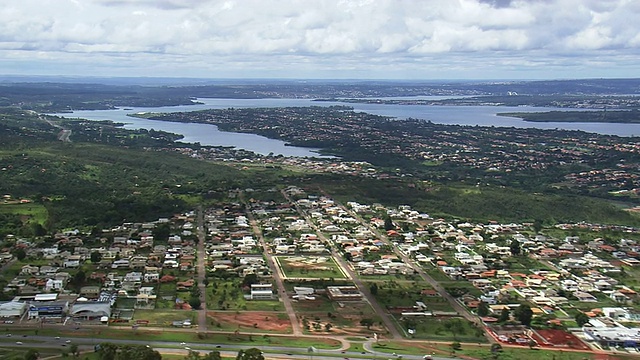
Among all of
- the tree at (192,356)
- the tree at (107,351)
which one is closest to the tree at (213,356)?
the tree at (192,356)

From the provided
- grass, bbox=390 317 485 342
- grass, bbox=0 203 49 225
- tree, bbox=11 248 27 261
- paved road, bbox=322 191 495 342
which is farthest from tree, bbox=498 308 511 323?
grass, bbox=0 203 49 225

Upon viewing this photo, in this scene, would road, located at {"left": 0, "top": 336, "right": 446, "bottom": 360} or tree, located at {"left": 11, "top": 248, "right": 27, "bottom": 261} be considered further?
tree, located at {"left": 11, "top": 248, "right": 27, "bottom": 261}

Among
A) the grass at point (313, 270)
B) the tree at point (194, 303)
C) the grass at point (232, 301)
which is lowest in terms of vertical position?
the grass at point (313, 270)

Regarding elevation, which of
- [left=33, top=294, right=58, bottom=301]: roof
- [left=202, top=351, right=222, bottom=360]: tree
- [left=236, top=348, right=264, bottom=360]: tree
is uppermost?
[left=236, top=348, right=264, bottom=360]: tree

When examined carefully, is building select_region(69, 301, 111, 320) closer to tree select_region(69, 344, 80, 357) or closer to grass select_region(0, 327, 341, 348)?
grass select_region(0, 327, 341, 348)

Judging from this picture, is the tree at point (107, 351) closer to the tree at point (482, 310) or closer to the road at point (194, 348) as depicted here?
the road at point (194, 348)
